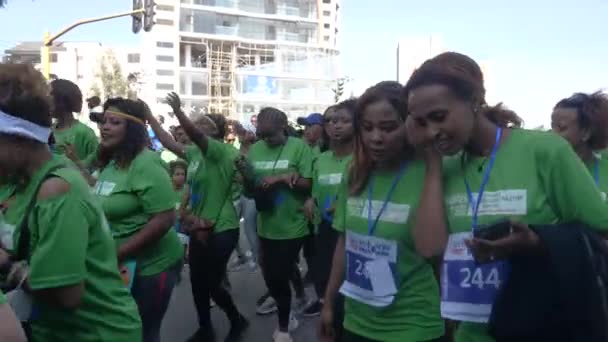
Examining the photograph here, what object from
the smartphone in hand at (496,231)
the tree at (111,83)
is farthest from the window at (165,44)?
the smartphone in hand at (496,231)

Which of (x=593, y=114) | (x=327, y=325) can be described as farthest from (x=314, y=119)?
(x=327, y=325)

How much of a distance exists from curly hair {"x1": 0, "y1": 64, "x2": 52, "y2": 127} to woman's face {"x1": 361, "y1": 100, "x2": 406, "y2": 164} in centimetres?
128

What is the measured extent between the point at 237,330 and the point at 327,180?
1.80 metres

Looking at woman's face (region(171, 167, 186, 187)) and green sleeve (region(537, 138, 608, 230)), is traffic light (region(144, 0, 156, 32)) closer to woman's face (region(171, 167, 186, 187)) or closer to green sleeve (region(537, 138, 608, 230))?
woman's face (region(171, 167, 186, 187))

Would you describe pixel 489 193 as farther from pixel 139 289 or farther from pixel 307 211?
pixel 307 211

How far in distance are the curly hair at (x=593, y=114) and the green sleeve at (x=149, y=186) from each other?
2.32 metres

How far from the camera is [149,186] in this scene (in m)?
3.52

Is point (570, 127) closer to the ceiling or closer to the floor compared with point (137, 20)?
closer to the floor

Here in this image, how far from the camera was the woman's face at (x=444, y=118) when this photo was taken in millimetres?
2201

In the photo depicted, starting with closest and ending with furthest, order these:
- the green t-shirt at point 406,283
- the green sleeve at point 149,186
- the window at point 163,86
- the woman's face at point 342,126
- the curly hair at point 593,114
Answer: the green t-shirt at point 406,283 < the curly hair at point 593,114 < the green sleeve at point 149,186 < the woman's face at point 342,126 < the window at point 163,86

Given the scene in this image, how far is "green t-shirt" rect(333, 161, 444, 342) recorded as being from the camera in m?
2.67

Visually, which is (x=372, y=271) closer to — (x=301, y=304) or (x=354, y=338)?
(x=354, y=338)

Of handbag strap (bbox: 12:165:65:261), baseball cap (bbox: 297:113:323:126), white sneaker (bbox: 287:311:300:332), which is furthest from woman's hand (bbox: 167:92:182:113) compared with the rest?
baseball cap (bbox: 297:113:323:126)

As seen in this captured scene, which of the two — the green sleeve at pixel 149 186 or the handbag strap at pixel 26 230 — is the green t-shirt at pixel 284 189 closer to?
the green sleeve at pixel 149 186
